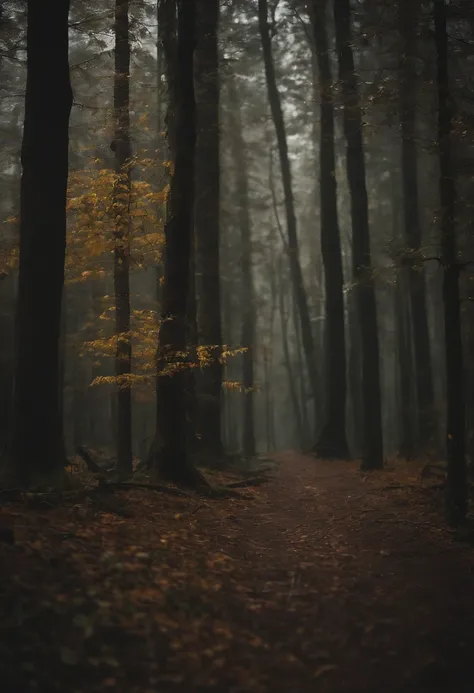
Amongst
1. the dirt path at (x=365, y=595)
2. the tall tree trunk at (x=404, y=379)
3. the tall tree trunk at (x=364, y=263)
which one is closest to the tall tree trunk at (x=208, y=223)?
the tall tree trunk at (x=364, y=263)

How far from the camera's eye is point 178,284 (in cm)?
1007

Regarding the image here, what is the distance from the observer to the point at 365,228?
15438 millimetres

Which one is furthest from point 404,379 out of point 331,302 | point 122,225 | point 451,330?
point 451,330

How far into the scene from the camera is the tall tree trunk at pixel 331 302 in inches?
699

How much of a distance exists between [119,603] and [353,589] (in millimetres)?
2595

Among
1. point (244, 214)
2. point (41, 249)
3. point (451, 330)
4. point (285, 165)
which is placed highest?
point (285, 165)

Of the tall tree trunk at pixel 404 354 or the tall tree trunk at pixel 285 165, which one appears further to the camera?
the tall tree trunk at pixel 285 165

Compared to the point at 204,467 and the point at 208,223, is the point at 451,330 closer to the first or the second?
the point at 204,467

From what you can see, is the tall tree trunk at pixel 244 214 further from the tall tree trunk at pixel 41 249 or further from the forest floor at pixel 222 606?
the forest floor at pixel 222 606

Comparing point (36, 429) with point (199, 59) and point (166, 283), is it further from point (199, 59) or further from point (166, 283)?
point (199, 59)

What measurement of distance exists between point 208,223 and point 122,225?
3.23m

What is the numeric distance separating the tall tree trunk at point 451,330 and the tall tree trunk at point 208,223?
21.6 feet

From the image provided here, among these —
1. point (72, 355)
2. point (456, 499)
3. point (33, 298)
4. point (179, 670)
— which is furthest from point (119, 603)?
point (72, 355)

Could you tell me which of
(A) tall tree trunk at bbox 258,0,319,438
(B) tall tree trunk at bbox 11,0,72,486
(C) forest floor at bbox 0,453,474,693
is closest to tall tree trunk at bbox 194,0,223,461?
(C) forest floor at bbox 0,453,474,693
